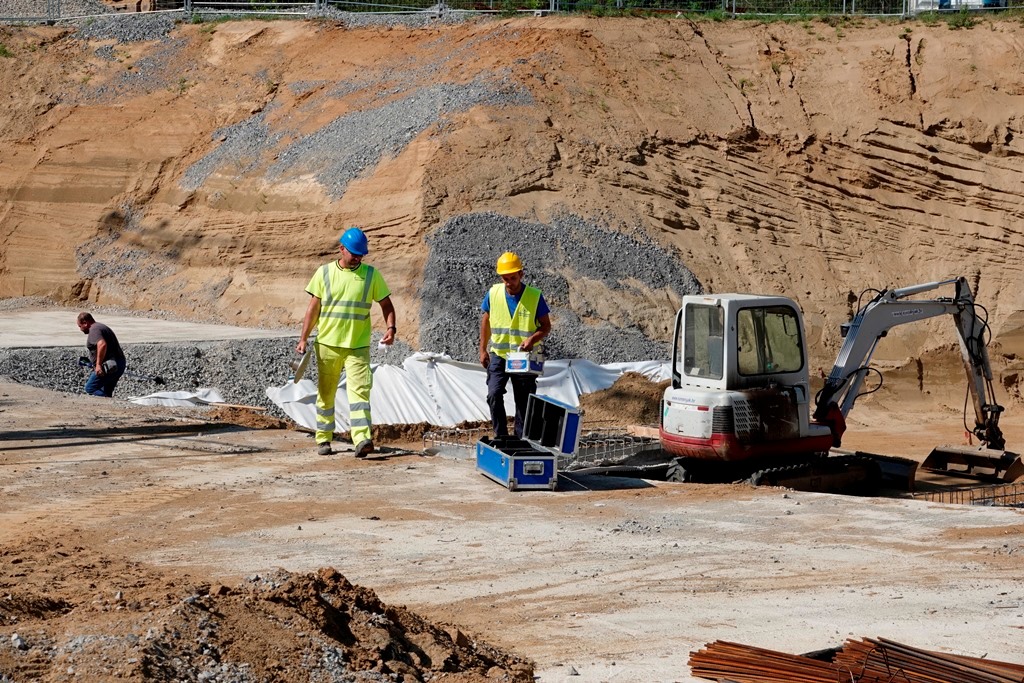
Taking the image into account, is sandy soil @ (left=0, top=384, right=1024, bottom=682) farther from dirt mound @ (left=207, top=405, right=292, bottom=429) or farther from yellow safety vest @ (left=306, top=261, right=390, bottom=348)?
dirt mound @ (left=207, top=405, right=292, bottom=429)

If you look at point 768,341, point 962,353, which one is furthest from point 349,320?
point 962,353

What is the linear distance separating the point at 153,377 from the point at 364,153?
7.13m

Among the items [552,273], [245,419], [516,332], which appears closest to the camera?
[516,332]

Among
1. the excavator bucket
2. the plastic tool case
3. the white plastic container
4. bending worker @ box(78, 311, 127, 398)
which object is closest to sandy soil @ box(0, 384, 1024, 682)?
the plastic tool case

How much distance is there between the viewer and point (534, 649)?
6195 mm

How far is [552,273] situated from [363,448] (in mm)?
9647

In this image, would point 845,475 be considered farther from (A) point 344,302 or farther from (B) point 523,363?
(A) point 344,302

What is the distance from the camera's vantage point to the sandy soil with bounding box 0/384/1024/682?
18.0 feet

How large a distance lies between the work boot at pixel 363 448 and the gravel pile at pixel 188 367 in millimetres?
4694

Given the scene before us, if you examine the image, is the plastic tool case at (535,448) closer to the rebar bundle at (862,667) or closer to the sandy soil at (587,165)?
the rebar bundle at (862,667)

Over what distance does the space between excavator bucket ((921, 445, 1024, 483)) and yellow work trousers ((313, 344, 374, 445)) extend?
6609mm

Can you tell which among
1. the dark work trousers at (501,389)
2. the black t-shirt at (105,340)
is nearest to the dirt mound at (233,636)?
the dark work trousers at (501,389)

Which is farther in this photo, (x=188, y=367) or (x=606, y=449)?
(x=188, y=367)

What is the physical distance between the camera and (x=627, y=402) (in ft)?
56.8
